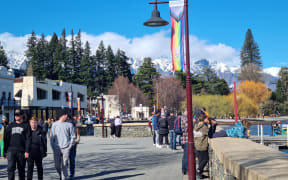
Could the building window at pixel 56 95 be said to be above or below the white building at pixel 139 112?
above

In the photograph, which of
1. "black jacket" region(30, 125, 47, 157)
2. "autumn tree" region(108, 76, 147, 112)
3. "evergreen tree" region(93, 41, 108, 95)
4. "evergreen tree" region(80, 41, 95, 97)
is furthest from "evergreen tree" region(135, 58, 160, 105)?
"black jacket" region(30, 125, 47, 157)

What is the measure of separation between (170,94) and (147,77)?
11.3m

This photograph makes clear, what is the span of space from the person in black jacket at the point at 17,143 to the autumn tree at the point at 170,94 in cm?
8051

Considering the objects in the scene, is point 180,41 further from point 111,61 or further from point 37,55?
point 111,61

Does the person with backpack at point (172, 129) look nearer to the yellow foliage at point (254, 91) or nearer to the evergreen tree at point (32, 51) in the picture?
the yellow foliage at point (254, 91)

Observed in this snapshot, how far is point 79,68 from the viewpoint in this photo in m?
103

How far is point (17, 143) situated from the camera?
8289 mm

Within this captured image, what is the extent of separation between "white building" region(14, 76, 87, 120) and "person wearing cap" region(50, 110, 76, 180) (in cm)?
5249

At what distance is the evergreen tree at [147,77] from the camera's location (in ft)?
318

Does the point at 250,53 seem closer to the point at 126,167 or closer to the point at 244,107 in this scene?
the point at 244,107

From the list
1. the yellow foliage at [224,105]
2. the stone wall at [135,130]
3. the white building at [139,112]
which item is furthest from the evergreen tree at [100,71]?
the stone wall at [135,130]

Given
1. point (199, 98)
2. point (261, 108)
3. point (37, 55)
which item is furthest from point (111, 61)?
point (261, 108)

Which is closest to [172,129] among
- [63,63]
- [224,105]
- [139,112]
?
[224,105]

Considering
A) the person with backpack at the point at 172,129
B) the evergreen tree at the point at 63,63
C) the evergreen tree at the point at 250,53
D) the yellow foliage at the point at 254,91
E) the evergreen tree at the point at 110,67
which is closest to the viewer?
the person with backpack at the point at 172,129
